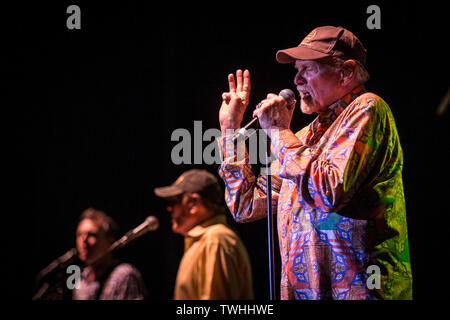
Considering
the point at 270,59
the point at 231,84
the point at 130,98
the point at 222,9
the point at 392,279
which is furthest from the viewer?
the point at 130,98

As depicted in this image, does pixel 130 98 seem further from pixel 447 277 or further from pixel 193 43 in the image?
pixel 447 277

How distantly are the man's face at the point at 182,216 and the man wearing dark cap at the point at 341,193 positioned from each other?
1592 mm

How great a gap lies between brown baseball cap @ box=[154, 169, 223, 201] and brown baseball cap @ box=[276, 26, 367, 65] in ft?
5.41

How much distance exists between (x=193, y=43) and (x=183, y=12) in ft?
0.79

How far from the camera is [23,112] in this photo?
415 cm

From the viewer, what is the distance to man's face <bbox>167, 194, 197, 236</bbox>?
10.1ft

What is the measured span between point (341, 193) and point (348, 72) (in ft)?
1.60

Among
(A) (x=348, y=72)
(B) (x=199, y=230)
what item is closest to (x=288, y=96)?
(A) (x=348, y=72)

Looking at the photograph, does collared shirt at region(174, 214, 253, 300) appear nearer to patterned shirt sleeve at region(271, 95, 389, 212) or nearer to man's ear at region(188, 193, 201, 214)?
man's ear at region(188, 193, 201, 214)

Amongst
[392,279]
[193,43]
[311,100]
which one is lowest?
[392,279]

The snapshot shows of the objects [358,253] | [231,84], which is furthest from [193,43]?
[358,253]

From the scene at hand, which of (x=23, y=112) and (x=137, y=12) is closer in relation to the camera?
(x=137, y=12)

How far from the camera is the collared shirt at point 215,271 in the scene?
2615 mm

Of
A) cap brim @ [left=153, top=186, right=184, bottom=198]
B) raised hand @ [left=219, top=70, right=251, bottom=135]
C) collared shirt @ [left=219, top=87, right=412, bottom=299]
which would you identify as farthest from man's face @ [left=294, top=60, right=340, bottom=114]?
cap brim @ [left=153, top=186, right=184, bottom=198]
